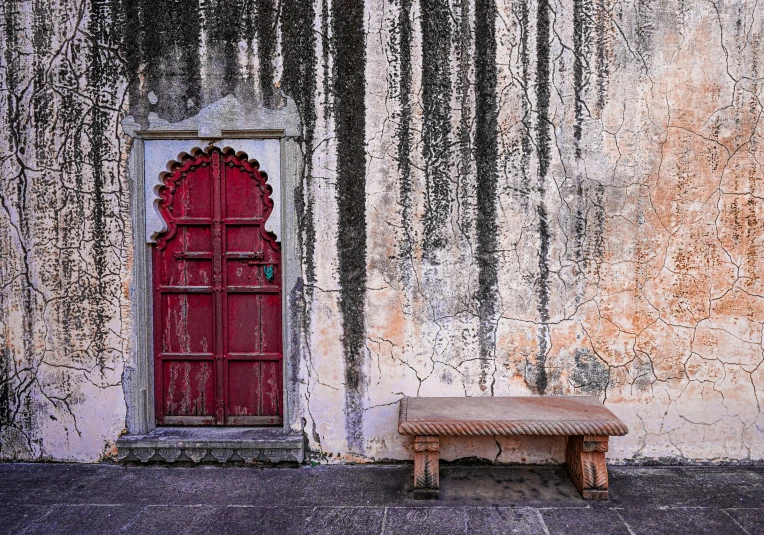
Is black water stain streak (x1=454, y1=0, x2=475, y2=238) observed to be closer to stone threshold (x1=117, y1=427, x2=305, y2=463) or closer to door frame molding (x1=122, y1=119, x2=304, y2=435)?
door frame molding (x1=122, y1=119, x2=304, y2=435)

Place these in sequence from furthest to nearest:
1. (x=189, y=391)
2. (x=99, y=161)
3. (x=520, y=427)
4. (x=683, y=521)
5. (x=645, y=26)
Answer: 1. (x=189, y=391)
2. (x=99, y=161)
3. (x=645, y=26)
4. (x=520, y=427)
5. (x=683, y=521)

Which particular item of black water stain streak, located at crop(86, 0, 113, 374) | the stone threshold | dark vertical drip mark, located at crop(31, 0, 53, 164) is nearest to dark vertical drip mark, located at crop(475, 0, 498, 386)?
the stone threshold

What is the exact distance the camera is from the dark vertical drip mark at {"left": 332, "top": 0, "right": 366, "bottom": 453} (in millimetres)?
3264

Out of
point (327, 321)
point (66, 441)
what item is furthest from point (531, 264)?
point (66, 441)

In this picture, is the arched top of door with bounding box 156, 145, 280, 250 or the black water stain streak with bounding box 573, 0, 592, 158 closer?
the black water stain streak with bounding box 573, 0, 592, 158

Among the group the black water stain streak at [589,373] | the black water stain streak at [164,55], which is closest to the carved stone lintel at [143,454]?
the black water stain streak at [164,55]

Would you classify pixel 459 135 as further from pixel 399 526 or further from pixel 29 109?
pixel 29 109

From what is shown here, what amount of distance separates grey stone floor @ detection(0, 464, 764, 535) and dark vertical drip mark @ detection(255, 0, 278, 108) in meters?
2.47

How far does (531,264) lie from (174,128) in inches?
101

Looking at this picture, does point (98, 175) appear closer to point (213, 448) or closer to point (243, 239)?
point (243, 239)

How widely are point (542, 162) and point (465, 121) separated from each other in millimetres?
576

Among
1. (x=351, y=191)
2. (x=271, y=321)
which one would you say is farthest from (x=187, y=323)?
(x=351, y=191)

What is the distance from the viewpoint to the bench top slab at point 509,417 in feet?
9.04

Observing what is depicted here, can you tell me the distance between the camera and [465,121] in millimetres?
3260
